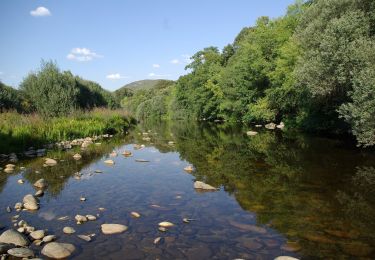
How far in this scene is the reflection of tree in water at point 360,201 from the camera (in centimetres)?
917

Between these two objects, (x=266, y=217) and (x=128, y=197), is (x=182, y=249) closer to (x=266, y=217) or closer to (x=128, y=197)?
(x=266, y=217)

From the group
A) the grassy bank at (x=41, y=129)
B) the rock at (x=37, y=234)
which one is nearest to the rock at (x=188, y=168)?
the rock at (x=37, y=234)

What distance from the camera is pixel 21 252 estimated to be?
22.8 ft

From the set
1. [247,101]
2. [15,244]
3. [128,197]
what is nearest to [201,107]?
[247,101]

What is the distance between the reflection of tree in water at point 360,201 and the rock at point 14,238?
8.01m

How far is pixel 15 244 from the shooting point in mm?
7375

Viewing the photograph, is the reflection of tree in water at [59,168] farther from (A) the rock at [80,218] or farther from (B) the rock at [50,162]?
(A) the rock at [80,218]

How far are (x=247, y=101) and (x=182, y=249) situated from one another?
42.5 meters

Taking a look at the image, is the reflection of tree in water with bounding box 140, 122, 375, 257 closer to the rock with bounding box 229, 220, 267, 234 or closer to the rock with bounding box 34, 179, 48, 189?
the rock with bounding box 229, 220, 267, 234

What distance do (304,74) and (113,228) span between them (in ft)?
57.0

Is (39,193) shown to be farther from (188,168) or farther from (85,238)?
(188,168)

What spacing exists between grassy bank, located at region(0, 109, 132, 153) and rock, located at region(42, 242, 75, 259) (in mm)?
15375

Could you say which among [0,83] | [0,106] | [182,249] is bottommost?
[182,249]

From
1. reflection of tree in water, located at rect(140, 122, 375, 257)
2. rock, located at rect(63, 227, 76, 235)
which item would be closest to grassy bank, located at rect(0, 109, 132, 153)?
reflection of tree in water, located at rect(140, 122, 375, 257)
